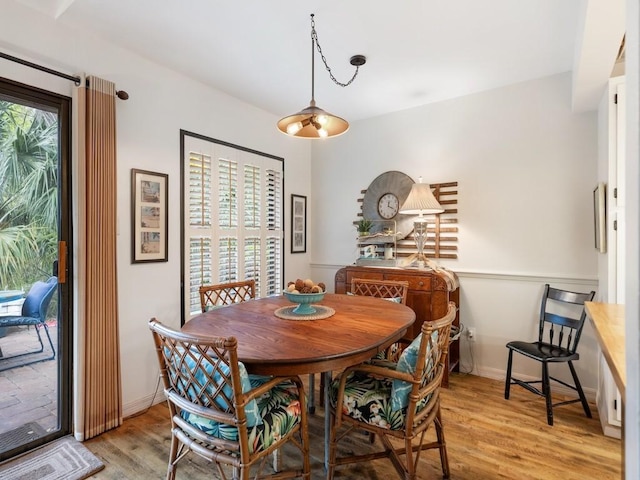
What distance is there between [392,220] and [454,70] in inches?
60.7

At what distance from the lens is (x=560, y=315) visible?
2914 millimetres

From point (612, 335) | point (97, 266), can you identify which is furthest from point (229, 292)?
point (612, 335)

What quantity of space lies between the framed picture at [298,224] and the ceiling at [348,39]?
4.45 ft

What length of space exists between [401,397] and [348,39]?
2346 millimetres

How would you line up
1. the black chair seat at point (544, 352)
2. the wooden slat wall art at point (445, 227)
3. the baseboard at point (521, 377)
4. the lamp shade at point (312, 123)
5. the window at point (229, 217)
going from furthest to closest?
the wooden slat wall art at point (445, 227) → the window at point (229, 217) → the baseboard at point (521, 377) → the black chair seat at point (544, 352) → the lamp shade at point (312, 123)

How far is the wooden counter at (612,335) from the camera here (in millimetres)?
837

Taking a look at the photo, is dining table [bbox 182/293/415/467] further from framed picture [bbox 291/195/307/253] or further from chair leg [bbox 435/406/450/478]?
framed picture [bbox 291/195/307/253]

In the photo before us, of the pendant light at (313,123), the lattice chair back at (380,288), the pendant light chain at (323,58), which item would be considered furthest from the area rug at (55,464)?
the pendant light chain at (323,58)

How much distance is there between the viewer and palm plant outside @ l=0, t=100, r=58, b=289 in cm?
207

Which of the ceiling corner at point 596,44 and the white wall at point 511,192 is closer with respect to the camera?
the ceiling corner at point 596,44

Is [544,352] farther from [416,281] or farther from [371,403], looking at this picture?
[371,403]

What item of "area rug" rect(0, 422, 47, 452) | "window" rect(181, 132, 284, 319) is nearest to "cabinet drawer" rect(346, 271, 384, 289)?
"window" rect(181, 132, 284, 319)

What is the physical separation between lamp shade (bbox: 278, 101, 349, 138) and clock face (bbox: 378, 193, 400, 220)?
65.4 inches

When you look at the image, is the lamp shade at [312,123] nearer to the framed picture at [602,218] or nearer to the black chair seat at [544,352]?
the framed picture at [602,218]
